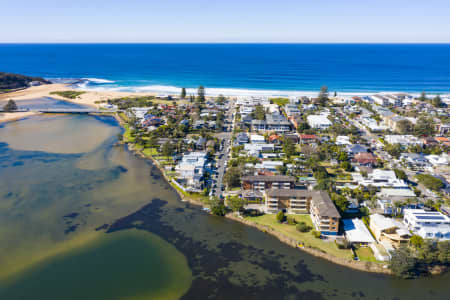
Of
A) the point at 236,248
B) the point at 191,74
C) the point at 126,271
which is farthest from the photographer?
the point at 191,74

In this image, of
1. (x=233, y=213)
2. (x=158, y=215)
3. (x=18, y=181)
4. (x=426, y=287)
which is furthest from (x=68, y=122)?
(x=426, y=287)

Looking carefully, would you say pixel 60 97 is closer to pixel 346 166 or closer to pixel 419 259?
pixel 346 166

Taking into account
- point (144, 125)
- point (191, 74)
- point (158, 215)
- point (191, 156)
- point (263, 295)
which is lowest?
point (263, 295)

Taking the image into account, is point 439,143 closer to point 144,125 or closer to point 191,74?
point 144,125

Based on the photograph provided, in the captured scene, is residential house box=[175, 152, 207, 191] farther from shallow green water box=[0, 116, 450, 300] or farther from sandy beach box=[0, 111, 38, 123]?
sandy beach box=[0, 111, 38, 123]

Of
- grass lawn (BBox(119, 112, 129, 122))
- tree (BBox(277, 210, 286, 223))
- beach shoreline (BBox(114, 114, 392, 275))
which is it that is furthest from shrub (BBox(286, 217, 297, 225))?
grass lawn (BBox(119, 112, 129, 122))

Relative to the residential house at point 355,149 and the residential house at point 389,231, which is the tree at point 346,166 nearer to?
the residential house at point 355,149

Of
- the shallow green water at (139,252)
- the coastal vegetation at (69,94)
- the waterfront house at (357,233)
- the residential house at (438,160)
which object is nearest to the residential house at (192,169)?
the shallow green water at (139,252)

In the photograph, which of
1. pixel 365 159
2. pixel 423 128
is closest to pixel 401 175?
pixel 365 159
